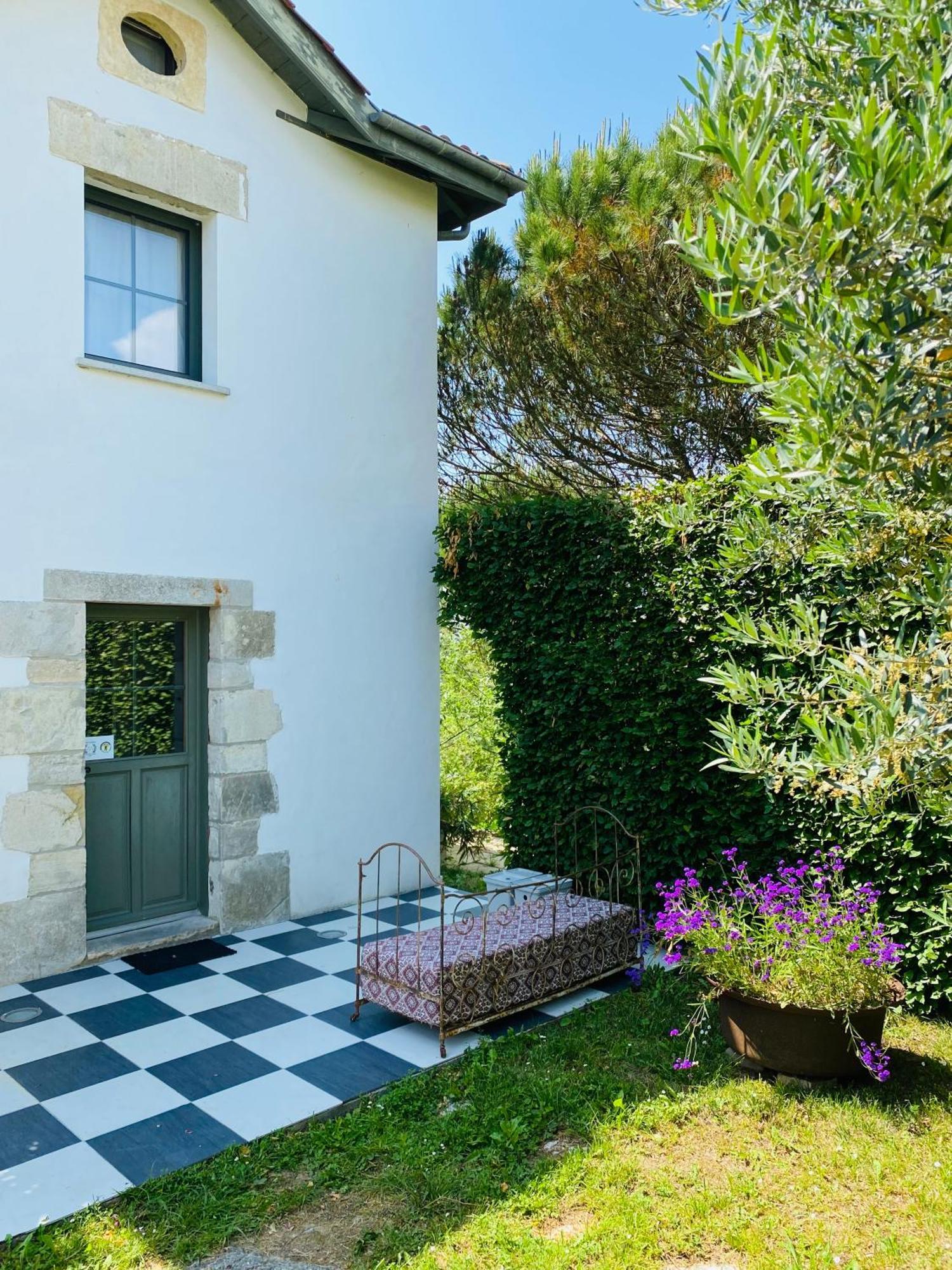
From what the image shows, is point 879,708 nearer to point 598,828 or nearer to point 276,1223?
point 276,1223

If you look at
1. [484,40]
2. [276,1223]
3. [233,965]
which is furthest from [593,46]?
[276,1223]

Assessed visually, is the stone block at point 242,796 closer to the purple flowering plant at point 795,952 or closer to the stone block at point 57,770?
the stone block at point 57,770

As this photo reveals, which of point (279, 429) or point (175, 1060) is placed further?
point (279, 429)

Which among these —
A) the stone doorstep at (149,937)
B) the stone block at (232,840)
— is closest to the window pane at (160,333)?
the stone block at (232,840)

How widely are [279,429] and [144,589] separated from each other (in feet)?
4.79

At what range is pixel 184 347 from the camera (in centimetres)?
582

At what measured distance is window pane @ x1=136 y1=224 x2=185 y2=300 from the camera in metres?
5.64

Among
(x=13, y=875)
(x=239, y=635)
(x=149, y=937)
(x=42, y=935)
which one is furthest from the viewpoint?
(x=239, y=635)

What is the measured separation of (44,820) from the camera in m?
4.95

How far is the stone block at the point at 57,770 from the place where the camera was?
4.93 meters

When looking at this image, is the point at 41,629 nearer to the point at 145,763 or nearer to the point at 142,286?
the point at 145,763

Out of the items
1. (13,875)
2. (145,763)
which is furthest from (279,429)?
(13,875)

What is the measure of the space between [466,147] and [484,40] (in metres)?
2.62

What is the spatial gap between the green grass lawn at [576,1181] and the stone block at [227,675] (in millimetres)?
2784
